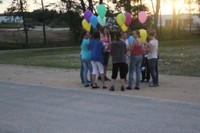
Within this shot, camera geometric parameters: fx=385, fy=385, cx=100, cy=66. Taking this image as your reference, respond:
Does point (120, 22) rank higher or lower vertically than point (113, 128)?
higher

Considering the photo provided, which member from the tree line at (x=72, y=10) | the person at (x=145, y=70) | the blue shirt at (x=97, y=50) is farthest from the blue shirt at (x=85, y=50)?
the tree line at (x=72, y=10)

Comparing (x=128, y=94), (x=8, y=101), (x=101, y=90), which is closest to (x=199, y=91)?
(x=128, y=94)

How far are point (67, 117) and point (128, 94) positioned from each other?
125 inches

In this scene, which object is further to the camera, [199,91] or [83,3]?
[83,3]

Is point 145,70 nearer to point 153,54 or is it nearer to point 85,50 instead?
point 153,54

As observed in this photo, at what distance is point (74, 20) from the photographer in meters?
43.9

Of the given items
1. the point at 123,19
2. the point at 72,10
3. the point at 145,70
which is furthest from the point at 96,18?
the point at 72,10

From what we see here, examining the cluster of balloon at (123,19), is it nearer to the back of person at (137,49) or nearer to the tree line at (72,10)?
the back of person at (137,49)

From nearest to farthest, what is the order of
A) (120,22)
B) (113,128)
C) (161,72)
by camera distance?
(113,128)
(120,22)
(161,72)

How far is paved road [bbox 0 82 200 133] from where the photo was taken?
6863mm

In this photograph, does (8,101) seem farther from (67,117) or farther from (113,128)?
(113,128)

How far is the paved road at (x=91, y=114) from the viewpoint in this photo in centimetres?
686

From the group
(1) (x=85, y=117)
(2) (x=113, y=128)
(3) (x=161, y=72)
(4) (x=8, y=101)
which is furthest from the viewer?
(3) (x=161, y=72)

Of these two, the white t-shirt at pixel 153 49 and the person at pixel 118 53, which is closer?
the person at pixel 118 53
